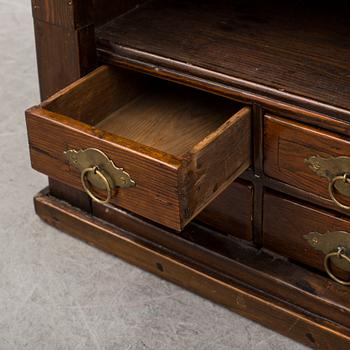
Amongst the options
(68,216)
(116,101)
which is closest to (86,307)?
(68,216)

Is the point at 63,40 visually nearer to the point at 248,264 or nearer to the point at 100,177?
the point at 100,177

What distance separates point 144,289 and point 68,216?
0.19m

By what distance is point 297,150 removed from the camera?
4.00 feet

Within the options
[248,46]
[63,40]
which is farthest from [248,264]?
[63,40]

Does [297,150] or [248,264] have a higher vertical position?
[297,150]

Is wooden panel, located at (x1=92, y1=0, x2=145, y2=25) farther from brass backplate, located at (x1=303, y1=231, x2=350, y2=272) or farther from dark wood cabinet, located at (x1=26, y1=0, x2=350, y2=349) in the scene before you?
brass backplate, located at (x1=303, y1=231, x2=350, y2=272)

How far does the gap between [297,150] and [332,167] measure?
6 centimetres

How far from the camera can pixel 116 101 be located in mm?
1380

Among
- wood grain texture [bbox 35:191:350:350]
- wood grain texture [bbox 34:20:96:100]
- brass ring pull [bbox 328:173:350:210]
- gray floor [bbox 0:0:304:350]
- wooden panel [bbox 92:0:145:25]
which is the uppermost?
wooden panel [bbox 92:0:145:25]

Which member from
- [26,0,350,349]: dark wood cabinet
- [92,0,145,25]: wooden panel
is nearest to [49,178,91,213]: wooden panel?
[26,0,350,349]: dark wood cabinet

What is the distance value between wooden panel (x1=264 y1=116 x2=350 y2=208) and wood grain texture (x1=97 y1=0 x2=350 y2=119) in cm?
3

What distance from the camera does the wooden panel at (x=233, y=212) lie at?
1326 millimetres

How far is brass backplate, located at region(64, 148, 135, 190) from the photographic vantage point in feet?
3.84

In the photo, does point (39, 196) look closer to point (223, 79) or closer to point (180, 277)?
point (180, 277)
